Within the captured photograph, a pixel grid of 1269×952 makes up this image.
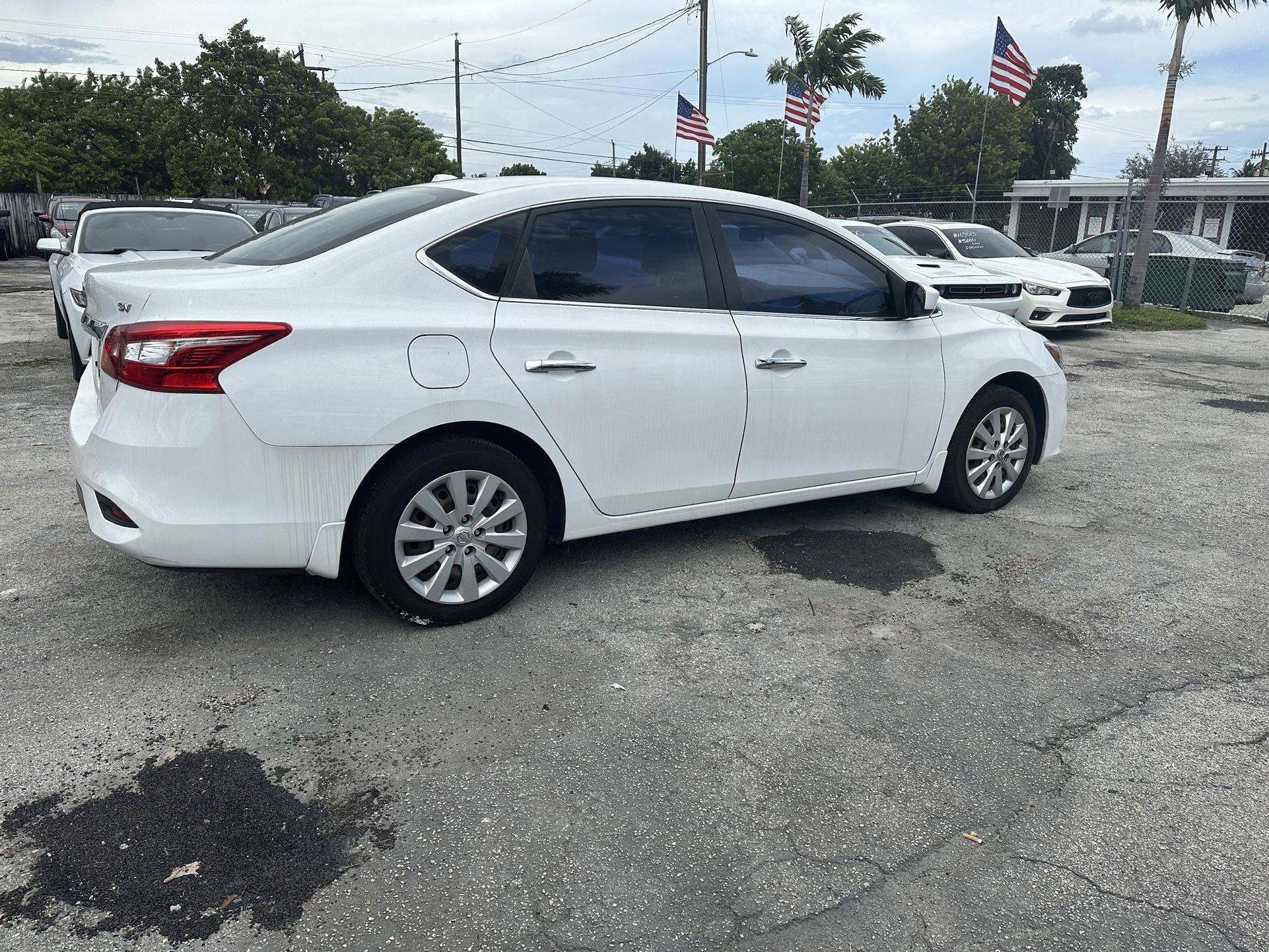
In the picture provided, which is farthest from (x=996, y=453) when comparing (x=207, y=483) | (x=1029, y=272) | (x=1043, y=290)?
(x=1029, y=272)

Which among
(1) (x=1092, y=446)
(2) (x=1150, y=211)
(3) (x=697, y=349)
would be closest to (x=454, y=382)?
(3) (x=697, y=349)

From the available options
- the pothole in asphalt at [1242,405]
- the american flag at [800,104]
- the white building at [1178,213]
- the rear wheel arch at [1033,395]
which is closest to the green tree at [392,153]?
the american flag at [800,104]

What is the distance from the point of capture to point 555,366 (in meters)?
3.69

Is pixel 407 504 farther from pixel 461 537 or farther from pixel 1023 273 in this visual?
pixel 1023 273

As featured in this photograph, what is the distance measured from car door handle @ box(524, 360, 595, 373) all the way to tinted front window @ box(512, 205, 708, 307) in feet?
0.86

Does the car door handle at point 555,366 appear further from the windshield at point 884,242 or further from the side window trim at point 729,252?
the windshield at point 884,242

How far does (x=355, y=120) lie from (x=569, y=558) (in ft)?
160

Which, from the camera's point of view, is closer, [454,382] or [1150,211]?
[454,382]

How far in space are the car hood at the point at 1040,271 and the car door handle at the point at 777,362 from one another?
963 centimetres

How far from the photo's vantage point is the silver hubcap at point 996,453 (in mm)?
5242

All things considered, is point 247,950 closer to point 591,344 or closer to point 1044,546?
point 591,344

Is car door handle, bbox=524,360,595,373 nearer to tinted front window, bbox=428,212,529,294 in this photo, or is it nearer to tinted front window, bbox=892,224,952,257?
tinted front window, bbox=428,212,529,294

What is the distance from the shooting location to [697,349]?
4.06m

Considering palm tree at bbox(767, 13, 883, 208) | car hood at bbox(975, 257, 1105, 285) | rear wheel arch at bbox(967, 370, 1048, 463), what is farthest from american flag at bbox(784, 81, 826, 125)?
rear wheel arch at bbox(967, 370, 1048, 463)
